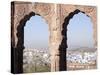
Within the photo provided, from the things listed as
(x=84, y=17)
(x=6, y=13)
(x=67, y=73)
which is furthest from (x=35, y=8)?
(x=67, y=73)

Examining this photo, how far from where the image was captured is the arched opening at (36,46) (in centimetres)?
303

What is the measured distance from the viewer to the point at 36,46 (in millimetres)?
3064

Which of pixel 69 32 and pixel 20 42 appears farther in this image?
pixel 69 32

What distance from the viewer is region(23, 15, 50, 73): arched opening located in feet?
9.94

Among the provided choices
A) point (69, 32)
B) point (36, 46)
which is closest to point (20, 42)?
point (36, 46)

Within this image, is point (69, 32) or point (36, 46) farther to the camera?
point (69, 32)

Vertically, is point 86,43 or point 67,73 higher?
point 86,43

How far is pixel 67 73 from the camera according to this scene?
3213mm

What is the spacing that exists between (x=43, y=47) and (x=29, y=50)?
18cm

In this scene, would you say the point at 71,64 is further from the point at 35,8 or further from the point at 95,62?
the point at 35,8

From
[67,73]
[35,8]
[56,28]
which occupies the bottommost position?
[67,73]

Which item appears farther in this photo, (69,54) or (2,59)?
(69,54)

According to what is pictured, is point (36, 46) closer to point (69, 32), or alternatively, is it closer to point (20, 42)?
point (20, 42)

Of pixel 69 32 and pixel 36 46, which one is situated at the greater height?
pixel 69 32
